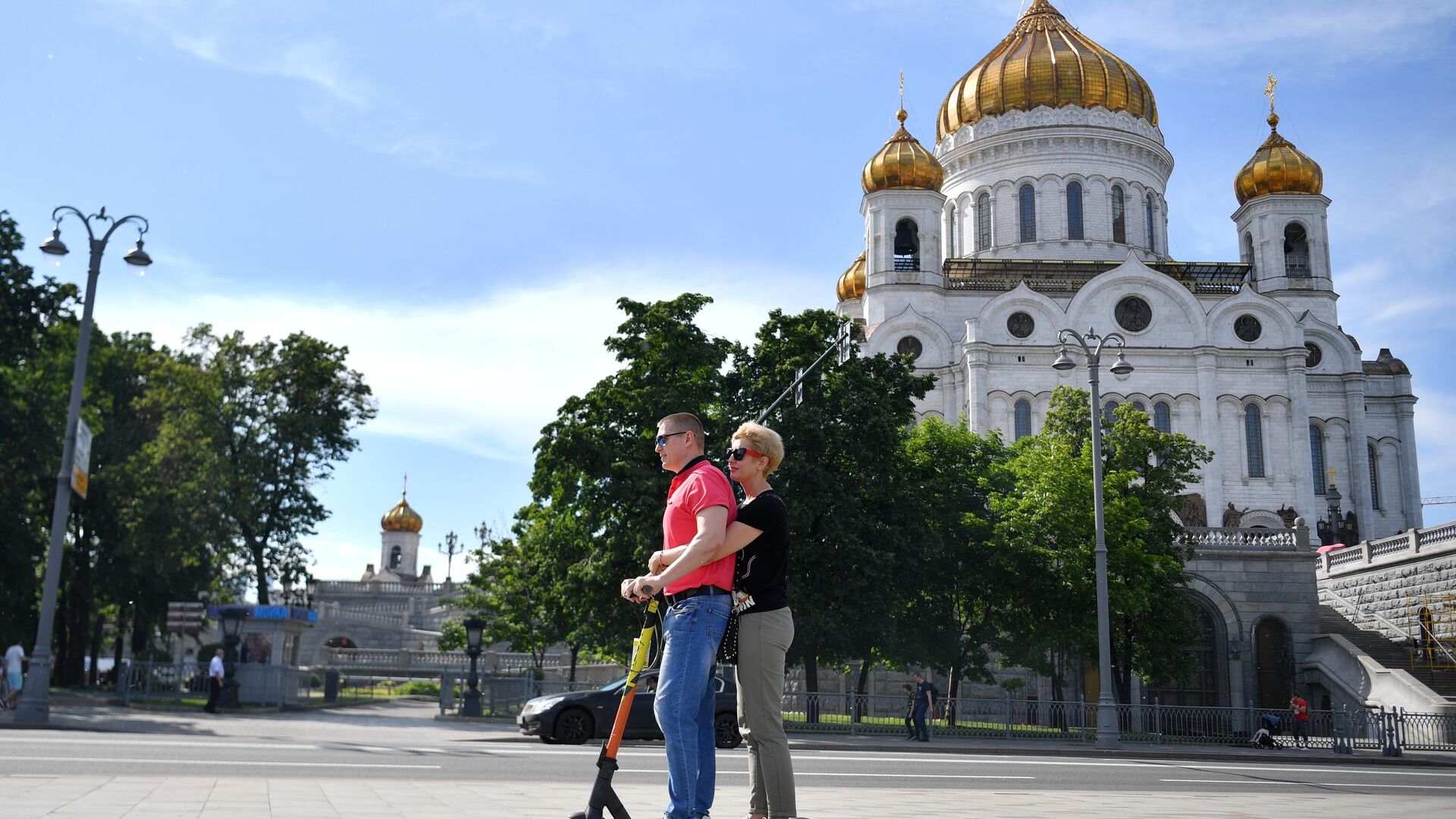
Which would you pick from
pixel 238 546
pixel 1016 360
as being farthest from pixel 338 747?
pixel 1016 360

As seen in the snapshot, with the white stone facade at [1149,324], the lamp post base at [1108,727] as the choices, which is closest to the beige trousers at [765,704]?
the lamp post base at [1108,727]

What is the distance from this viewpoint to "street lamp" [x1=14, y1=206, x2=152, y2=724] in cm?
1859

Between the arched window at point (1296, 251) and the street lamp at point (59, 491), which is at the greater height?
the arched window at point (1296, 251)

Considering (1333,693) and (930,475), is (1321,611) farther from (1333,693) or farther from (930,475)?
(930,475)

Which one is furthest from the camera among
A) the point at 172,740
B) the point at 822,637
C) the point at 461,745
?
the point at 822,637

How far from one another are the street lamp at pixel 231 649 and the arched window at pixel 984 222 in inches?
1843

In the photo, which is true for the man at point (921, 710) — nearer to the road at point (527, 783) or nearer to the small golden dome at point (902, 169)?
the road at point (527, 783)

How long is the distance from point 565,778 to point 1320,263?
6203 centimetres

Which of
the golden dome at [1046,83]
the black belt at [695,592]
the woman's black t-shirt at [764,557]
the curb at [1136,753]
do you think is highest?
the golden dome at [1046,83]

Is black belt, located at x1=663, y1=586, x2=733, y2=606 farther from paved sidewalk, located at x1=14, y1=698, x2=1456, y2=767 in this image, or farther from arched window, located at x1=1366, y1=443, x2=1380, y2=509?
arched window, located at x1=1366, y1=443, x2=1380, y2=509

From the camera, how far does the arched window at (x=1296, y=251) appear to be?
209 feet

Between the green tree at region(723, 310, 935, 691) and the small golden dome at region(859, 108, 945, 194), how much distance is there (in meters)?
31.2

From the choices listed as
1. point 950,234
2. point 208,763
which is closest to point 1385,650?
point 208,763

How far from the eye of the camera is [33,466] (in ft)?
108
